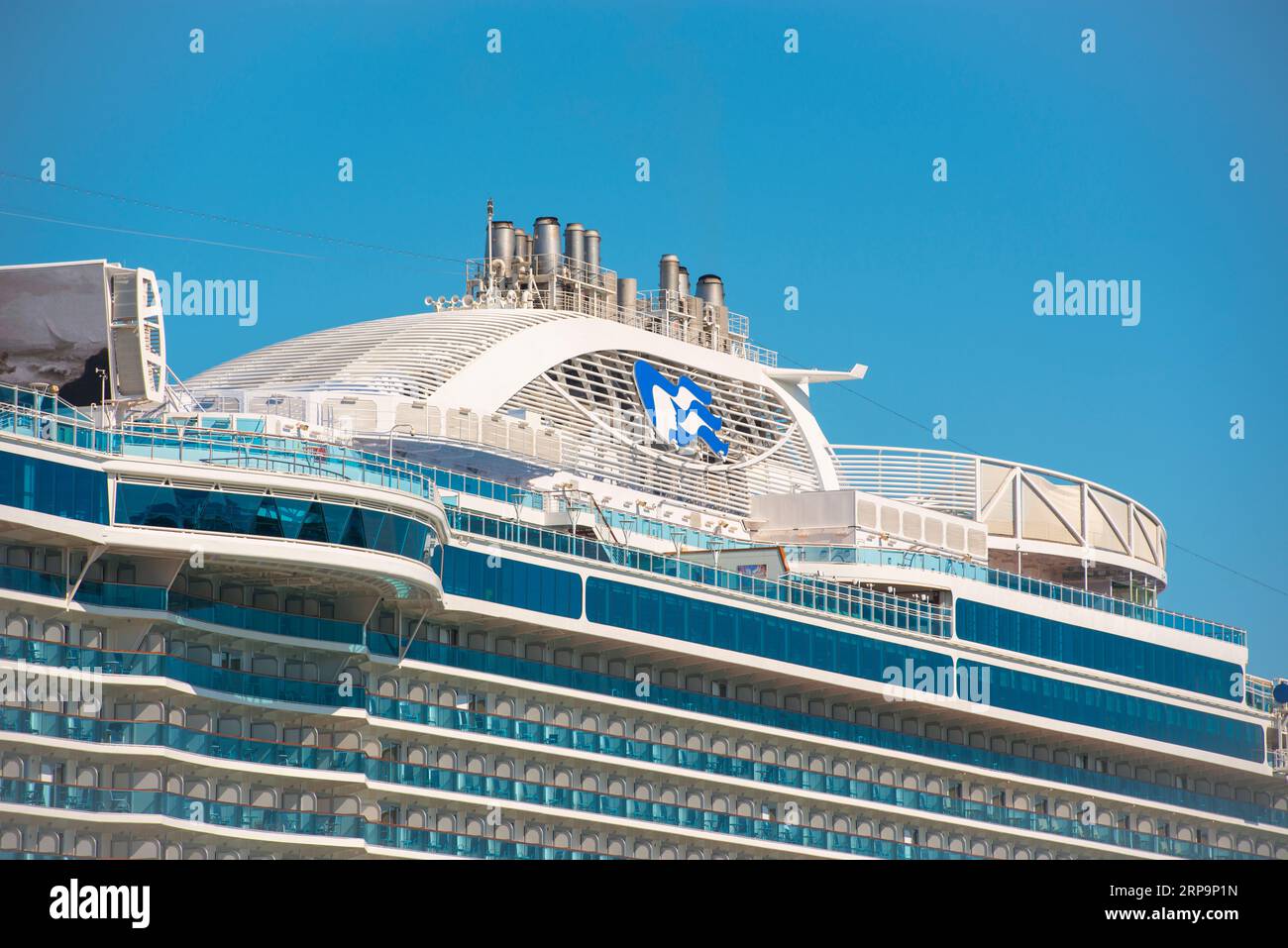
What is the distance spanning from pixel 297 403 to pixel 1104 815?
26281 mm

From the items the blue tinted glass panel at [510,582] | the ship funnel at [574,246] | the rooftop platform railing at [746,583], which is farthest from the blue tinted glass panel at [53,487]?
the ship funnel at [574,246]

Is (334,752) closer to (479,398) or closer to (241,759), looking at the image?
(241,759)

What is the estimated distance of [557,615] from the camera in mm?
54469

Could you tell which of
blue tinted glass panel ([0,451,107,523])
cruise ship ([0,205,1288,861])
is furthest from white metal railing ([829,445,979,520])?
blue tinted glass panel ([0,451,107,523])

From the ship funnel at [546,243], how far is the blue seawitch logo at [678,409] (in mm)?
4052

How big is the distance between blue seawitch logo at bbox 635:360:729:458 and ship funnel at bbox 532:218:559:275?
13.3 feet

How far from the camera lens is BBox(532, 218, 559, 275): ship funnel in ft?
223

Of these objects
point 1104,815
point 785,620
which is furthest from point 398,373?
point 1104,815

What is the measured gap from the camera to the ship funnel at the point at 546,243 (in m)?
67.9

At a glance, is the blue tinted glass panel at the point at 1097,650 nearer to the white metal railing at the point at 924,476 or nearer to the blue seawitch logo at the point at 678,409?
the white metal railing at the point at 924,476

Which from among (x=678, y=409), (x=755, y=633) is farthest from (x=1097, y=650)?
(x=755, y=633)

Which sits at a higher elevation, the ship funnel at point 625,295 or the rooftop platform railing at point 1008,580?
the ship funnel at point 625,295
